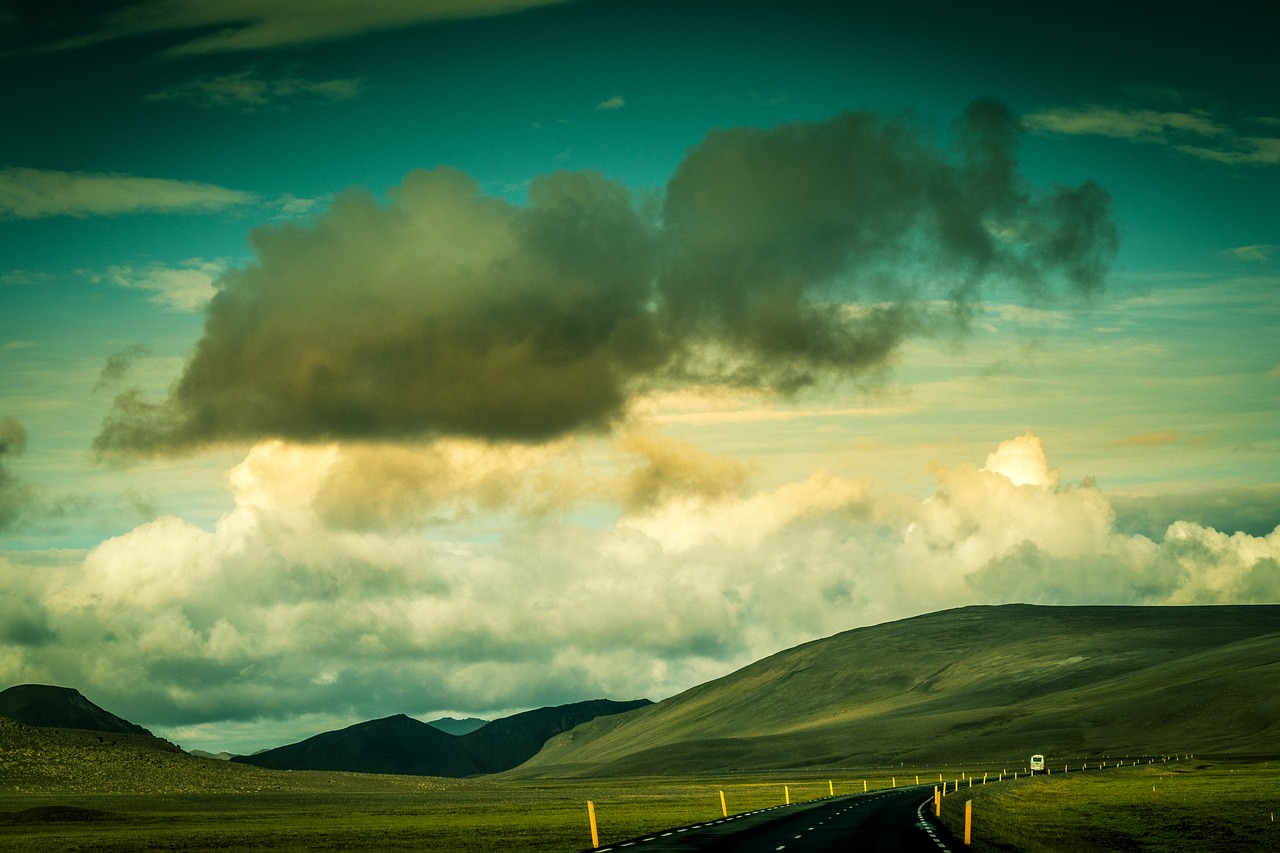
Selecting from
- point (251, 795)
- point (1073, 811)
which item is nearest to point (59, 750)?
point (251, 795)

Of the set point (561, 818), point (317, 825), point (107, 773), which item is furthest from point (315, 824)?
point (107, 773)

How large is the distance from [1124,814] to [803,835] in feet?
97.1

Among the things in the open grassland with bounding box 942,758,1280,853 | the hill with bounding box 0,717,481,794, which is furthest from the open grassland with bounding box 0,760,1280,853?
the hill with bounding box 0,717,481,794

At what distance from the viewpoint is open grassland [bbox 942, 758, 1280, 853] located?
165 ft

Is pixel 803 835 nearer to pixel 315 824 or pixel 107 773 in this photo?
pixel 315 824

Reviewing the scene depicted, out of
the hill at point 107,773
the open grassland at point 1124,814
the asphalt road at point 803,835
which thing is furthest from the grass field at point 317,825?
the hill at point 107,773

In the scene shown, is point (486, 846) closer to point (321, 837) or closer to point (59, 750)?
point (321, 837)

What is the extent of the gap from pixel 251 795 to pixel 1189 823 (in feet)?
423

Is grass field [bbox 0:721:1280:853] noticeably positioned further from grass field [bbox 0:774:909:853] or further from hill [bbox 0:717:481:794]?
hill [bbox 0:717:481:794]

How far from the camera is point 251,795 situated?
16475 cm

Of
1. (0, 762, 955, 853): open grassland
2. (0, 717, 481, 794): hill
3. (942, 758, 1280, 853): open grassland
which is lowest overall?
(942, 758, 1280, 853): open grassland

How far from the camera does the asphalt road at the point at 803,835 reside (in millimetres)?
40594

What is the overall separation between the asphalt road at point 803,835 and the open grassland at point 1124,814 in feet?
7.58

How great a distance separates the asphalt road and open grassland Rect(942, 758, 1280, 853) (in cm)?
231
